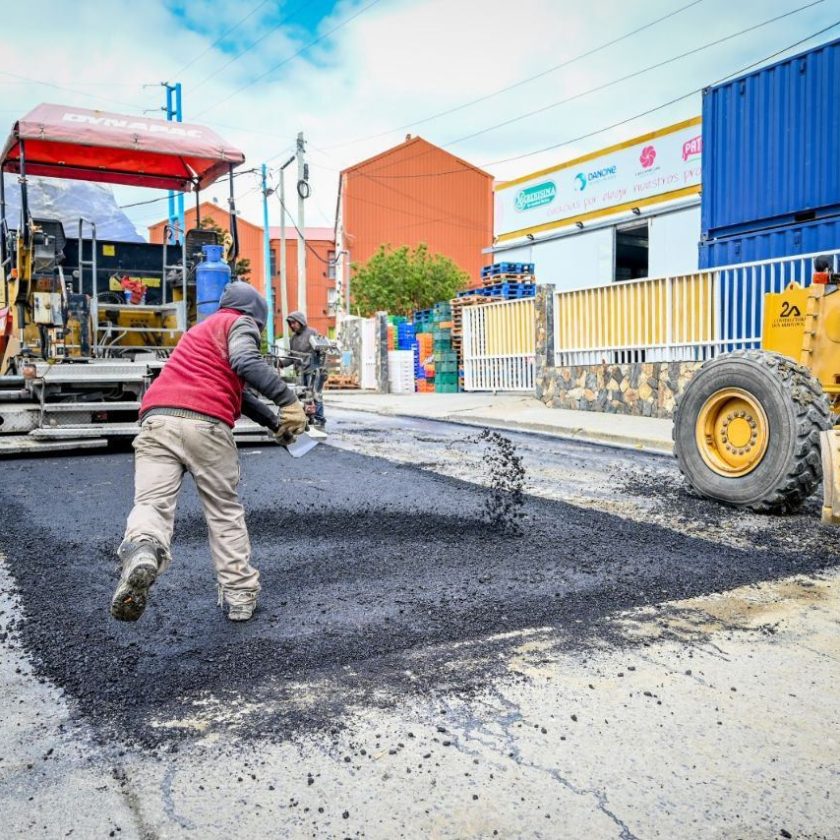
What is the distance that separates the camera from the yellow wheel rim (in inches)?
240

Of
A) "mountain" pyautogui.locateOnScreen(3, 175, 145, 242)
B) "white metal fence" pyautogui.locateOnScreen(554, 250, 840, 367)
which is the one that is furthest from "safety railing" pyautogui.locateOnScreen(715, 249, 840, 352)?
"mountain" pyautogui.locateOnScreen(3, 175, 145, 242)

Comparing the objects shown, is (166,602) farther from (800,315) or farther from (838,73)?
(838,73)

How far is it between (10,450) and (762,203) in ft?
37.9

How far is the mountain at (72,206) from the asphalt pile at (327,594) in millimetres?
4153

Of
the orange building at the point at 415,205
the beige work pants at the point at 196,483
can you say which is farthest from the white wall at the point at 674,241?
the orange building at the point at 415,205

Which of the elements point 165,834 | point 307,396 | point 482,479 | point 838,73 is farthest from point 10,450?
point 838,73

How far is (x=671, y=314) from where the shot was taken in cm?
1378

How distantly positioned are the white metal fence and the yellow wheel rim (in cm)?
561

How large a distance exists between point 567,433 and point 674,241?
43.4 ft

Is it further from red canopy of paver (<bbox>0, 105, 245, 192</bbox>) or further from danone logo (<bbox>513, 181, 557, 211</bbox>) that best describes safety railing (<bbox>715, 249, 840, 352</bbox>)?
danone logo (<bbox>513, 181, 557, 211</bbox>)

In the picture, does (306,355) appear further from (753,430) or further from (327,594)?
(327,594)

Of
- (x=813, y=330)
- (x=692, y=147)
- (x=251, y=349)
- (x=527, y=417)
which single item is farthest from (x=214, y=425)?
(x=692, y=147)

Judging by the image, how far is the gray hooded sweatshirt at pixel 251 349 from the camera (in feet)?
12.3

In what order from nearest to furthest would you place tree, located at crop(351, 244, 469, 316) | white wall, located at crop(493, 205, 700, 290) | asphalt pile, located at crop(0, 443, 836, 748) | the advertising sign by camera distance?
asphalt pile, located at crop(0, 443, 836, 748), white wall, located at crop(493, 205, 700, 290), the advertising sign, tree, located at crop(351, 244, 469, 316)
